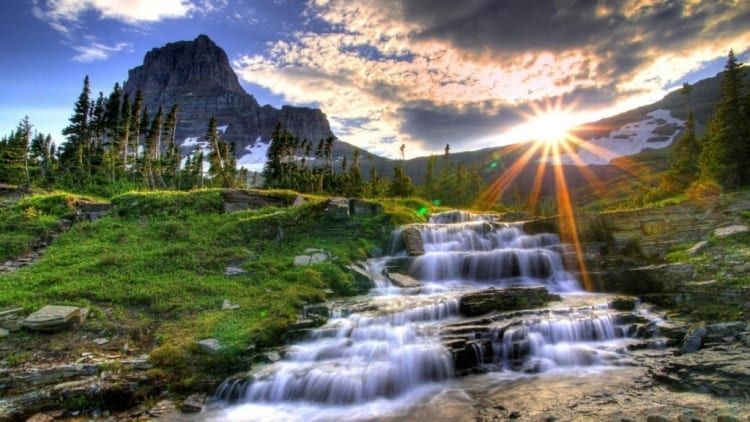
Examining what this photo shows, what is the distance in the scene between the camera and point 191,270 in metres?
17.8

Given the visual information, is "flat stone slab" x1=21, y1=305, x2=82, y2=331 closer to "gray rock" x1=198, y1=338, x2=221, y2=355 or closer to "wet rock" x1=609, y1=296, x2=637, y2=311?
"gray rock" x1=198, y1=338, x2=221, y2=355

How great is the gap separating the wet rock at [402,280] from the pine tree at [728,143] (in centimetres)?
2722

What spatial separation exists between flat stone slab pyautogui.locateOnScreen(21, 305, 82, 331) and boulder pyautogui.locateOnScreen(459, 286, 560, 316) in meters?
12.8

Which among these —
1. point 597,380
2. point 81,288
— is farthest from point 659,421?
point 81,288

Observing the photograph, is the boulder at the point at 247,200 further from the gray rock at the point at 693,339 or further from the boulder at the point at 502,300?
the gray rock at the point at 693,339

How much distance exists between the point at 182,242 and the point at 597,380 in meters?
19.4

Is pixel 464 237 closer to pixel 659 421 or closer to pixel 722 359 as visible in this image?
pixel 722 359

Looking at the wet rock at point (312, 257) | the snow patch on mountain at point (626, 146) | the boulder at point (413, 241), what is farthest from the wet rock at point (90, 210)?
the snow patch on mountain at point (626, 146)

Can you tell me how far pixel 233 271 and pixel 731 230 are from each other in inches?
854

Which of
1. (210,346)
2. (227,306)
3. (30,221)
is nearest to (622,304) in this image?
(210,346)

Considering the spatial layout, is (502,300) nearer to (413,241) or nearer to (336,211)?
(413,241)

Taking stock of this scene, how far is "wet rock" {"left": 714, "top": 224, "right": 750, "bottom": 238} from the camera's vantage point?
16344 mm

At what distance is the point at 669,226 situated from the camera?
61.8ft

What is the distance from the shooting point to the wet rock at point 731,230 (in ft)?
53.6
